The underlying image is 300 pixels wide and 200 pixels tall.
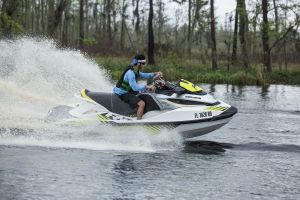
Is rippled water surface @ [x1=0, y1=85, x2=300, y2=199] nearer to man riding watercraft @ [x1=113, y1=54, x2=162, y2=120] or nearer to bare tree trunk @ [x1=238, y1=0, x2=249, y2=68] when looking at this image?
man riding watercraft @ [x1=113, y1=54, x2=162, y2=120]

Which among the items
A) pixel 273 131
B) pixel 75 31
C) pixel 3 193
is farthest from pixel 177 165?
pixel 75 31

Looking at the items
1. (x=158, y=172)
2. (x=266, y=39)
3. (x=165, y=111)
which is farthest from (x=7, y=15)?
(x=158, y=172)

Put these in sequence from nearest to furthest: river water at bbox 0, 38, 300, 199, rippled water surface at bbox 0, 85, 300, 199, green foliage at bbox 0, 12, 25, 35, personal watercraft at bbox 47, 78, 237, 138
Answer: rippled water surface at bbox 0, 85, 300, 199 < river water at bbox 0, 38, 300, 199 < personal watercraft at bbox 47, 78, 237, 138 < green foliage at bbox 0, 12, 25, 35

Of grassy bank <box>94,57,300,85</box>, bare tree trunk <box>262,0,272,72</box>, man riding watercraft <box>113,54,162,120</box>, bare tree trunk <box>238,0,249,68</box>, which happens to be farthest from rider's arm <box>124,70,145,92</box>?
bare tree trunk <box>238,0,249,68</box>

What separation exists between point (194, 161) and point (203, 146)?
1.81m

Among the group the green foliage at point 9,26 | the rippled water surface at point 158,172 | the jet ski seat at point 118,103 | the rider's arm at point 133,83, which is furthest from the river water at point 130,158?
the green foliage at point 9,26

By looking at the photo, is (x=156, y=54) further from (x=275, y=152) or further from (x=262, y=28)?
(x=275, y=152)

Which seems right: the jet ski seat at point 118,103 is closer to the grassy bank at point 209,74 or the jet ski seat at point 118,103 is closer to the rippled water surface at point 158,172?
the rippled water surface at point 158,172

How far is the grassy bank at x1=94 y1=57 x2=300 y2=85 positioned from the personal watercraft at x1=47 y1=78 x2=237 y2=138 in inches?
771

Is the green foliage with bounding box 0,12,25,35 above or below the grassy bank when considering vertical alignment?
above

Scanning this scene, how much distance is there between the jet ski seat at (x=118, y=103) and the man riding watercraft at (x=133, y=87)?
10 cm

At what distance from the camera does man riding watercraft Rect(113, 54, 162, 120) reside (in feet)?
39.0

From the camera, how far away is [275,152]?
12031 millimetres

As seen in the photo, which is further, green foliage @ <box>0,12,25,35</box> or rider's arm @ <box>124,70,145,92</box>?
green foliage @ <box>0,12,25,35</box>
